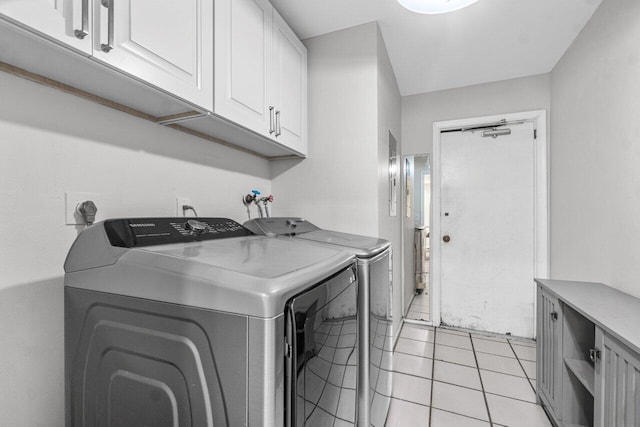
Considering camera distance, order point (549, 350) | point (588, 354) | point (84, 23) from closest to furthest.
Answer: point (84, 23) < point (588, 354) < point (549, 350)

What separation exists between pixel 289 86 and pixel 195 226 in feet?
4.06

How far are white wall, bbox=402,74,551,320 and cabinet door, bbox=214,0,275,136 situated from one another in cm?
218

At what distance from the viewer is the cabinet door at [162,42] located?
0.86 m

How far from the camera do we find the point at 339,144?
2.16m

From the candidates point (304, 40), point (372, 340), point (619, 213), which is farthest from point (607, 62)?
point (372, 340)

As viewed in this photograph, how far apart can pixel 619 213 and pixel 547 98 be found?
5.71ft

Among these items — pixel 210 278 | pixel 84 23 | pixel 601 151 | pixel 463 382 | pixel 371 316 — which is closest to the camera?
pixel 210 278

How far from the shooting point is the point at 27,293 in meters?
0.92

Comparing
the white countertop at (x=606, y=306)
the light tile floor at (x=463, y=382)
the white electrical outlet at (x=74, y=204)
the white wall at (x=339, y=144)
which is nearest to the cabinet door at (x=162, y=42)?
the white electrical outlet at (x=74, y=204)

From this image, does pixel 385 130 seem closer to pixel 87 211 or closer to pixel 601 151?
pixel 601 151

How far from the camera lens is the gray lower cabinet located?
108 centimetres

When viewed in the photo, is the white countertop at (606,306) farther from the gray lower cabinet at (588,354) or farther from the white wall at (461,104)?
the white wall at (461,104)

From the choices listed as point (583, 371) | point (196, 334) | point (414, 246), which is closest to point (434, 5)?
point (196, 334)

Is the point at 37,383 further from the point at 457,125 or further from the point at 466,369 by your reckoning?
the point at 457,125
